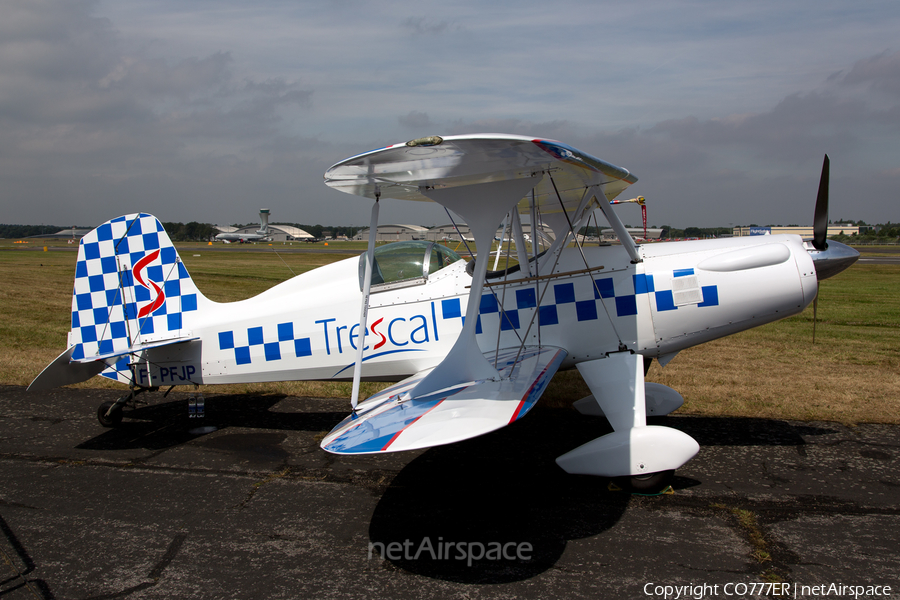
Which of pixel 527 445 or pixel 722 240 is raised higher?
pixel 722 240

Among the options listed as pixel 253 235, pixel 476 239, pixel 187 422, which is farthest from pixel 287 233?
pixel 476 239

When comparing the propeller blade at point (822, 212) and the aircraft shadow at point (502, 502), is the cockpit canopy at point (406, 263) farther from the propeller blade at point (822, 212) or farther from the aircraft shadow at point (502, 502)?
the propeller blade at point (822, 212)

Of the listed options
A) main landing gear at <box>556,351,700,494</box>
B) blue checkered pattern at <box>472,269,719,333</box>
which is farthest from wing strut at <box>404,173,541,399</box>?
main landing gear at <box>556,351,700,494</box>

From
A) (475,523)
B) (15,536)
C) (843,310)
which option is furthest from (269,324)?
(843,310)

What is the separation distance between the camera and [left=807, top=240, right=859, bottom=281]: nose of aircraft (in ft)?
17.9

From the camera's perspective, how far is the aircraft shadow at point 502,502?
149 inches

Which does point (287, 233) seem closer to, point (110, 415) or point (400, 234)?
point (400, 234)

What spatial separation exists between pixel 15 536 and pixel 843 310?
16.6m

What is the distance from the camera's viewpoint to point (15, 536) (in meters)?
4.11

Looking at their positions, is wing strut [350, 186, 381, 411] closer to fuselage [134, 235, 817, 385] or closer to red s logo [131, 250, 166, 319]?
fuselage [134, 235, 817, 385]

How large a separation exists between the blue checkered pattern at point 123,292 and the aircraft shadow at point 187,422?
2.19ft

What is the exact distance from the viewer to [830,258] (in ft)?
17.9

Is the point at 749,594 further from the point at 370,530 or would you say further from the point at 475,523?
the point at 370,530

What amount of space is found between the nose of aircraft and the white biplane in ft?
0.06
